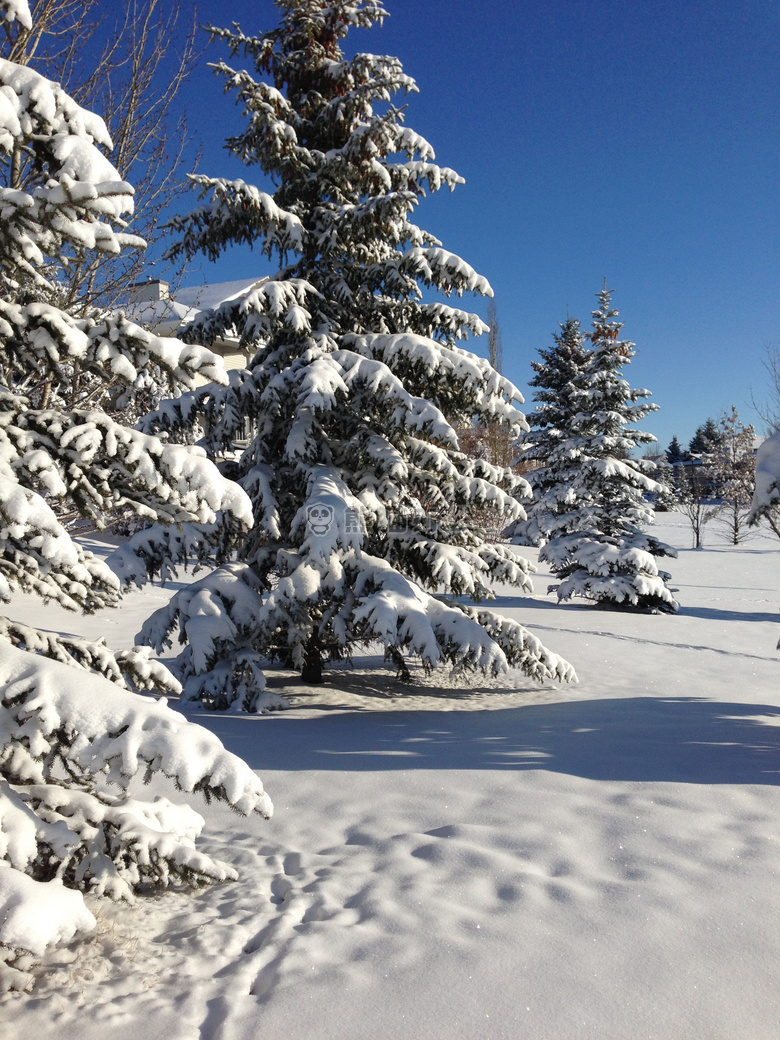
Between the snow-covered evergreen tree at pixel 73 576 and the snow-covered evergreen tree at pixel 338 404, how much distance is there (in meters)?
3.57

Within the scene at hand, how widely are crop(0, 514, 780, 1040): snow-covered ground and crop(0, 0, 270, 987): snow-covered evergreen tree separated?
359 millimetres

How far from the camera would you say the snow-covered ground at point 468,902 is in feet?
8.00

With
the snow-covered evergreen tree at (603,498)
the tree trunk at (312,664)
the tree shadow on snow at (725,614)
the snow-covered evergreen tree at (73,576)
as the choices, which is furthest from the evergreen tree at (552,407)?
the snow-covered evergreen tree at (73,576)

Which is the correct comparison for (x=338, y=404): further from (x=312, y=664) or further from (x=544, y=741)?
(x=544, y=741)

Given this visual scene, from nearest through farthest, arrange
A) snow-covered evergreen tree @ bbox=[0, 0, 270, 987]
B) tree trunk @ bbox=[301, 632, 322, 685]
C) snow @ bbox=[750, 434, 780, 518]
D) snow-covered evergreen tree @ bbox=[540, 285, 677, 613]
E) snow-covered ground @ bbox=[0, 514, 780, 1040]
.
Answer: snow-covered evergreen tree @ bbox=[0, 0, 270, 987] → snow-covered ground @ bbox=[0, 514, 780, 1040] → snow @ bbox=[750, 434, 780, 518] → tree trunk @ bbox=[301, 632, 322, 685] → snow-covered evergreen tree @ bbox=[540, 285, 677, 613]

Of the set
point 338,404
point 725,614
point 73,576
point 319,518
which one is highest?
point 338,404

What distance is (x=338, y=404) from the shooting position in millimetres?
7688

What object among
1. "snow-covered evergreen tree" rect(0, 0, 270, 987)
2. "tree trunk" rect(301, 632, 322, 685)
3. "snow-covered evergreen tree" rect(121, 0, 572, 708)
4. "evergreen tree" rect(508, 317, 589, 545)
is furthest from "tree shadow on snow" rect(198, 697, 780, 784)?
"evergreen tree" rect(508, 317, 589, 545)

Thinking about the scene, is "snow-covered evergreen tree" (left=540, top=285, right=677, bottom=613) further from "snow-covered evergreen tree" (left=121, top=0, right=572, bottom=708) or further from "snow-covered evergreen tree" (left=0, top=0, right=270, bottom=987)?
"snow-covered evergreen tree" (left=0, top=0, right=270, bottom=987)

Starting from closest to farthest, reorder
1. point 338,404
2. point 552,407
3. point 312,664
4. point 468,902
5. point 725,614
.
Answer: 1. point 468,902
2. point 338,404
3. point 312,664
4. point 725,614
5. point 552,407

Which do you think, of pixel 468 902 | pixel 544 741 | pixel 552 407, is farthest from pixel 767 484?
pixel 552 407

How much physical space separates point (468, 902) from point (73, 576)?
2.42 meters

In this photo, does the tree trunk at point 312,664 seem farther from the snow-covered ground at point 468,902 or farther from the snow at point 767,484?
the snow at point 767,484

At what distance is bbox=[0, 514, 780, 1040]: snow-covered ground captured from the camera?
2.44 m
